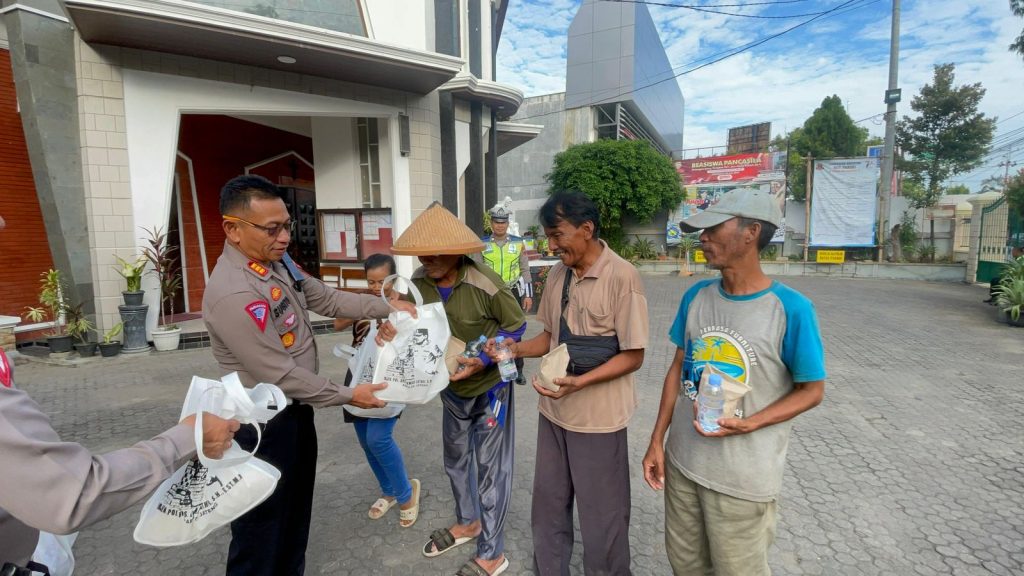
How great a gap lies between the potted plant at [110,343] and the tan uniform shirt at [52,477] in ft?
21.9

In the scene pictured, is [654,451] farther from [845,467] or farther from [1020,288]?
[1020,288]

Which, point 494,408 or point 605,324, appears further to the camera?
point 494,408

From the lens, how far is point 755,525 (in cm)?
168

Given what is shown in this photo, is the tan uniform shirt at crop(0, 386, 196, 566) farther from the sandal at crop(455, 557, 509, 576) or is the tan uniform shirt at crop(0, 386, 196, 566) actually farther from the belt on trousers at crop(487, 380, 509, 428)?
the sandal at crop(455, 557, 509, 576)

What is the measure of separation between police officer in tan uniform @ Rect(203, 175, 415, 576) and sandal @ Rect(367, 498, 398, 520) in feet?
2.41

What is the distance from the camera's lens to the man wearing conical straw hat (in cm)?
242

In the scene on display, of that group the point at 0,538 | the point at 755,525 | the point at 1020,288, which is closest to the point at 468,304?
the point at 755,525

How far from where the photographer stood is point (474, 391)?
2.46 m

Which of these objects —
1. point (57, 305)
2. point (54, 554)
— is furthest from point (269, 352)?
point (57, 305)

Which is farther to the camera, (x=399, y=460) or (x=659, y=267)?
(x=659, y=267)

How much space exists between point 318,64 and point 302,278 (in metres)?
5.85

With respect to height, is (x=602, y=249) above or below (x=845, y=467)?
above

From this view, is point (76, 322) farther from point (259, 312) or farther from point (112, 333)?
point (259, 312)

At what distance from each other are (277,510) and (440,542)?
37.3 inches
